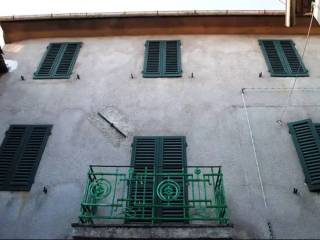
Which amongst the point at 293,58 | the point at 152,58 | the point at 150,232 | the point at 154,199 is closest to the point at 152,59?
the point at 152,58

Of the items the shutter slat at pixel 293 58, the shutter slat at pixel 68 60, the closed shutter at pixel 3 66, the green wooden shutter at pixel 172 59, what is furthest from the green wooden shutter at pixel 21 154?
the shutter slat at pixel 293 58

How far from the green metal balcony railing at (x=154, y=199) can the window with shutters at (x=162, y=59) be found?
338 centimetres

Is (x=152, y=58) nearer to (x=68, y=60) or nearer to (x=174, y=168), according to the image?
(x=68, y=60)

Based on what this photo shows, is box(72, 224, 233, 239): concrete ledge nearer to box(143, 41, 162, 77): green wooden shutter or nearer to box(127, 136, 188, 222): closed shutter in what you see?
box(127, 136, 188, 222): closed shutter

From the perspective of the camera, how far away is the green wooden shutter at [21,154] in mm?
8258

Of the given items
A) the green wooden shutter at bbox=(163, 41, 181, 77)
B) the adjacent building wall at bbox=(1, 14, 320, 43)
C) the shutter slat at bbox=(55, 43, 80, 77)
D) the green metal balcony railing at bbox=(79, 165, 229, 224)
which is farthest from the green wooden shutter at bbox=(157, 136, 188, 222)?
the adjacent building wall at bbox=(1, 14, 320, 43)

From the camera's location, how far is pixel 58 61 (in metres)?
11.6

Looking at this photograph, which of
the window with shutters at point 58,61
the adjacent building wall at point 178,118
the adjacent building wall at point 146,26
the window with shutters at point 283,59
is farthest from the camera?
the adjacent building wall at point 146,26

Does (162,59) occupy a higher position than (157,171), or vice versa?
(162,59)

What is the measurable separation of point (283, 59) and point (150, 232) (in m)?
6.82

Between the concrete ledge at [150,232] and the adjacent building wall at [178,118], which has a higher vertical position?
the adjacent building wall at [178,118]

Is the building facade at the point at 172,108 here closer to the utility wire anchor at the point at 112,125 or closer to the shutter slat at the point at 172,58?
the utility wire anchor at the point at 112,125

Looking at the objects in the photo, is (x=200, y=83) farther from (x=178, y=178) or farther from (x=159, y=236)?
(x=159, y=236)

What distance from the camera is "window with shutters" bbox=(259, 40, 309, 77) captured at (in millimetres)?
10727
